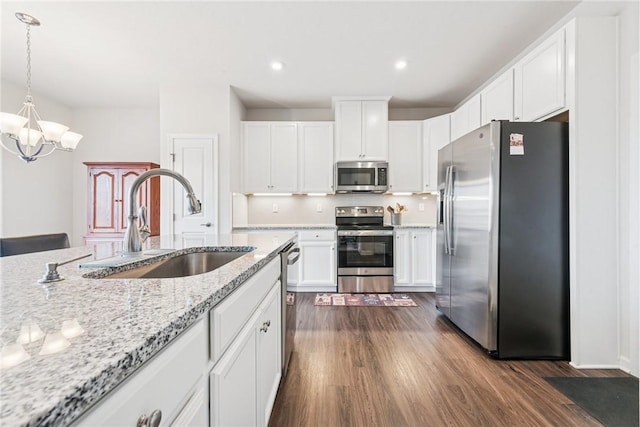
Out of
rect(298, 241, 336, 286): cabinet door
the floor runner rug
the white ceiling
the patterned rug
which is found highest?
the white ceiling

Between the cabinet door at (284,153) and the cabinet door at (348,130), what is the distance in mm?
633

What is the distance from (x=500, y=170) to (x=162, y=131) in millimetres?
3728

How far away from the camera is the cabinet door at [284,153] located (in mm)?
4020

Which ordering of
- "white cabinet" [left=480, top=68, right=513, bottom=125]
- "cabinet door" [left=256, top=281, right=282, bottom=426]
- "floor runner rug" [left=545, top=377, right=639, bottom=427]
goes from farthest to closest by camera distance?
"white cabinet" [left=480, top=68, right=513, bottom=125]
"floor runner rug" [left=545, top=377, right=639, bottom=427]
"cabinet door" [left=256, top=281, right=282, bottom=426]

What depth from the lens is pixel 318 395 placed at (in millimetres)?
1679

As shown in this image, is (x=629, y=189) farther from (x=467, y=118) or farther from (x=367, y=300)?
(x=367, y=300)

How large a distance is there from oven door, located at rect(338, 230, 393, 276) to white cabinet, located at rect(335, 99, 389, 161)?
3.54ft

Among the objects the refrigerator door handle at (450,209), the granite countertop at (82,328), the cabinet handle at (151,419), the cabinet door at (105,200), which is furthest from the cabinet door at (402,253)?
the cabinet door at (105,200)

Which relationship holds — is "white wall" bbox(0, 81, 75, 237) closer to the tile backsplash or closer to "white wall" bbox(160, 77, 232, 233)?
"white wall" bbox(160, 77, 232, 233)

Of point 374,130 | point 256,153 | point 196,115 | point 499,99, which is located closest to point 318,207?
point 256,153

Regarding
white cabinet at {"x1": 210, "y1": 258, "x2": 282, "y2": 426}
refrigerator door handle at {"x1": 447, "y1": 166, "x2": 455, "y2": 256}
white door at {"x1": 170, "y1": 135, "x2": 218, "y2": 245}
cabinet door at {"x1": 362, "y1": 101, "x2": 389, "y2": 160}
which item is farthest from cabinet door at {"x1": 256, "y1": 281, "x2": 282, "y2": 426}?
cabinet door at {"x1": 362, "y1": 101, "x2": 389, "y2": 160}

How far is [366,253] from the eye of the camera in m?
3.78

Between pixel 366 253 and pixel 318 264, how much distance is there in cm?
67

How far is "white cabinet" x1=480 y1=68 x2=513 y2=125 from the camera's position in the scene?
254 cm
